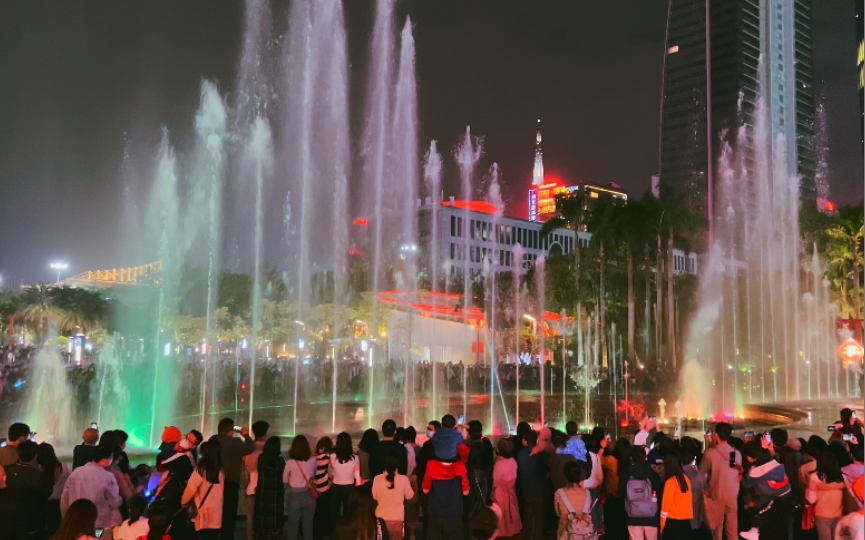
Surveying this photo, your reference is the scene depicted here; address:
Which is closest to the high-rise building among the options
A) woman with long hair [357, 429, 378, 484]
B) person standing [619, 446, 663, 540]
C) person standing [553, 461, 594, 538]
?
woman with long hair [357, 429, 378, 484]

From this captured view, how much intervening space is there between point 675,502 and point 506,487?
1616mm

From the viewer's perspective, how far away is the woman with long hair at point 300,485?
7.50m

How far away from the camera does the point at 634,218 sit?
50.9m

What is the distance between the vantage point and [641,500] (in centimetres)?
687

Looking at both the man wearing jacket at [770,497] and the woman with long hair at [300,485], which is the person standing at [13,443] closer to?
the woman with long hair at [300,485]

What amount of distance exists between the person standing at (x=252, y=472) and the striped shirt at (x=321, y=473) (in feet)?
1.94

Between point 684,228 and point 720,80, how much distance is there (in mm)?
114852

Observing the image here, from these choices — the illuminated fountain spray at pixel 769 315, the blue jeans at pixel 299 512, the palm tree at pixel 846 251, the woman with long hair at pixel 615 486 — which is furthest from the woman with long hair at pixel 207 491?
the palm tree at pixel 846 251

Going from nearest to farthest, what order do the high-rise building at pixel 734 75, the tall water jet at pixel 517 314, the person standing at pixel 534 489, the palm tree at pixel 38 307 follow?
the person standing at pixel 534 489, the tall water jet at pixel 517 314, the palm tree at pixel 38 307, the high-rise building at pixel 734 75

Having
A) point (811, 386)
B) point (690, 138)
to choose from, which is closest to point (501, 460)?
point (811, 386)

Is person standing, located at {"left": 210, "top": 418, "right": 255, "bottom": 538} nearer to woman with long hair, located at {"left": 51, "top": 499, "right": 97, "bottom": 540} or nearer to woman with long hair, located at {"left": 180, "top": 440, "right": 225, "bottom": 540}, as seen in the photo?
woman with long hair, located at {"left": 180, "top": 440, "right": 225, "bottom": 540}

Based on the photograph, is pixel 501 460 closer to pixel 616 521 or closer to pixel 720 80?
pixel 616 521

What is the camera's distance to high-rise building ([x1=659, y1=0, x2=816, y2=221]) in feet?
498

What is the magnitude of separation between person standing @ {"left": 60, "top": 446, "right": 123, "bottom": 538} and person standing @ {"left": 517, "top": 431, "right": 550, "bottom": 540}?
3916 millimetres
